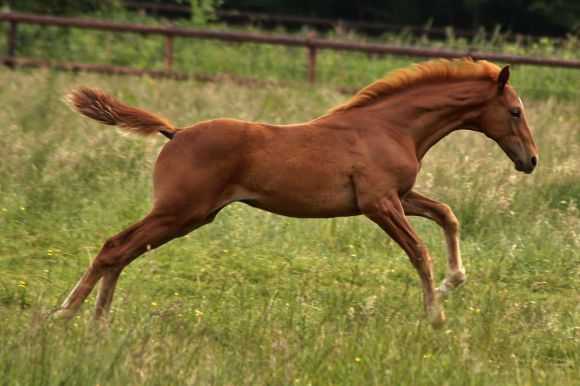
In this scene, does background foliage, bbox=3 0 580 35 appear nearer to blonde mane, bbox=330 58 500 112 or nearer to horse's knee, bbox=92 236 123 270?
blonde mane, bbox=330 58 500 112

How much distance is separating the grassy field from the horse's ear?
4.19ft

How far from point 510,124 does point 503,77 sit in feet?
1.02

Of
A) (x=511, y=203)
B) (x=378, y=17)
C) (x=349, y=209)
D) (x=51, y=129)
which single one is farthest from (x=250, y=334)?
(x=378, y=17)

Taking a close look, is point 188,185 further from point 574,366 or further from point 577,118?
point 577,118

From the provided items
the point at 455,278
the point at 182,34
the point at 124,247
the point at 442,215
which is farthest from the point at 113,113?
the point at 182,34

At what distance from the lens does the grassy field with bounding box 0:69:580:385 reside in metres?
5.10

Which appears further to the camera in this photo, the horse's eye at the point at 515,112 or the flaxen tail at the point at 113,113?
the horse's eye at the point at 515,112

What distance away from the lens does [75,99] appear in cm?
655

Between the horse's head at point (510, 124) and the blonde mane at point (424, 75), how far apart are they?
0.50 feet

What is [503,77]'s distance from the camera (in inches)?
267

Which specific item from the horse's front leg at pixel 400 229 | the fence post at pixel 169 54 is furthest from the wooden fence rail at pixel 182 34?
the horse's front leg at pixel 400 229

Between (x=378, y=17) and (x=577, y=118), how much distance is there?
23.6 metres

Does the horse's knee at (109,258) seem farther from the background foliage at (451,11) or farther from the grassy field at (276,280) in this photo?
the background foliage at (451,11)

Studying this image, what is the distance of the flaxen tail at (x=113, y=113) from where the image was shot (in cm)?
653
